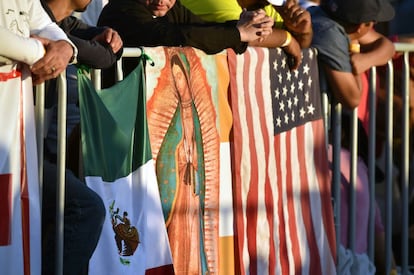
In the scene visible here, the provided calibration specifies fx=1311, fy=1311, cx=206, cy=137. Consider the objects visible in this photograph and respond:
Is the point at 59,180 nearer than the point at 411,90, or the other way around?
the point at 59,180

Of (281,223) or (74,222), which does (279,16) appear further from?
(74,222)

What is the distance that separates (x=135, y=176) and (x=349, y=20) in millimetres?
2742

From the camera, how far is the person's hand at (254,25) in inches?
286

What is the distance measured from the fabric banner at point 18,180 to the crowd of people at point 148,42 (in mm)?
25

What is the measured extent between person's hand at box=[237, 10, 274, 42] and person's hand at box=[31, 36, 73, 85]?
169 centimetres

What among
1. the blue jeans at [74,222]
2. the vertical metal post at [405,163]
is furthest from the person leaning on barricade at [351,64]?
the blue jeans at [74,222]

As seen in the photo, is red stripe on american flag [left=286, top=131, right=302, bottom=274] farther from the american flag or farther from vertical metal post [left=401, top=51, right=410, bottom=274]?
vertical metal post [left=401, top=51, right=410, bottom=274]

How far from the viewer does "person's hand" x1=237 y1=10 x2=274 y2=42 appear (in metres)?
7.27

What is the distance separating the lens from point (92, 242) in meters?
6.00

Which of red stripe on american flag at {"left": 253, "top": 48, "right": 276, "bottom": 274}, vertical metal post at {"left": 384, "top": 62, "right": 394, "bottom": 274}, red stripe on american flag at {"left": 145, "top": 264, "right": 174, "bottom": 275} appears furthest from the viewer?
vertical metal post at {"left": 384, "top": 62, "right": 394, "bottom": 274}

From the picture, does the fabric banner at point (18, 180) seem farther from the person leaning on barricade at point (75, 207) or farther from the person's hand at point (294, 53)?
the person's hand at point (294, 53)

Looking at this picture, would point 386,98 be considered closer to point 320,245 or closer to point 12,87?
point 320,245

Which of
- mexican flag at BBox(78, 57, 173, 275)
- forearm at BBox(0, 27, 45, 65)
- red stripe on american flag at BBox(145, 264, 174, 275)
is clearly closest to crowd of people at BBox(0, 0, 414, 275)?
forearm at BBox(0, 27, 45, 65)

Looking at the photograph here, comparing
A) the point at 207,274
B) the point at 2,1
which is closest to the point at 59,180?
the point at 2,1
